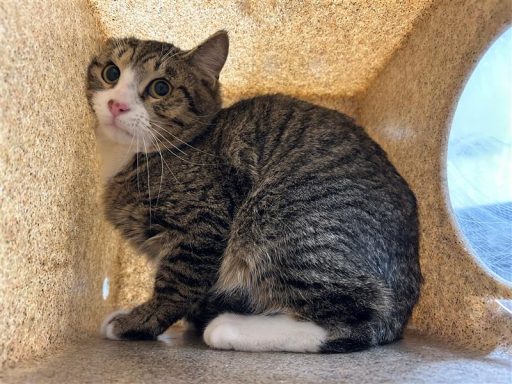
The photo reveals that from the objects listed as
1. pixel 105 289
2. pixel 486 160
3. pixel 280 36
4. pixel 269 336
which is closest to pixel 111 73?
pixel 280 36

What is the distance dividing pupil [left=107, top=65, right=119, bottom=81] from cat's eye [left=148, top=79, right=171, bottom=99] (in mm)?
138

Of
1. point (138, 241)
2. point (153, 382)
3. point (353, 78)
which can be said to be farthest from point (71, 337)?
point (353, 78)

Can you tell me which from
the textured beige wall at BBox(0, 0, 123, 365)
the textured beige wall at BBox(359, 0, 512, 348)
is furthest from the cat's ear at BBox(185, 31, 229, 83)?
the textured beige wall at BBox(359, 0, 512, 348)

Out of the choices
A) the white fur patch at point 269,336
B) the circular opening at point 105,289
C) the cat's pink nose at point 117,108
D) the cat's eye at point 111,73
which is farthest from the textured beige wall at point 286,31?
the white fur patch at point 269,336

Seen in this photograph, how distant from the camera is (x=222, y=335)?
1.54 metres

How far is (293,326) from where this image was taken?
1553 mm

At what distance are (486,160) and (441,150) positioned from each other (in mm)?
200

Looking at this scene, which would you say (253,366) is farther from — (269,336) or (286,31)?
(286,31)

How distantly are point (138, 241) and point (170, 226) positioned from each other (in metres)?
0.20

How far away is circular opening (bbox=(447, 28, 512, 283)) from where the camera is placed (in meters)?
1.53

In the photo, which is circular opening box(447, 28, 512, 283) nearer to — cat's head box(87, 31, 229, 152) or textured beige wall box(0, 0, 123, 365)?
cat's head box(87, 31, 229, 152)

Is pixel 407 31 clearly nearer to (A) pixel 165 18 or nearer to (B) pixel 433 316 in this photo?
(A) pixel 165 18

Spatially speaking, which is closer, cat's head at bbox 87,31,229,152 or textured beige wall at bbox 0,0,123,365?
textured beige wall at bbox 0,0,123,365

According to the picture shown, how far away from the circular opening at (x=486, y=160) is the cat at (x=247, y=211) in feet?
0.57
